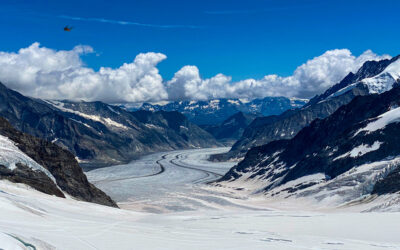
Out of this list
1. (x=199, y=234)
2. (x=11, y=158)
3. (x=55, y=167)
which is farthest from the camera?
(x=55, y=167)

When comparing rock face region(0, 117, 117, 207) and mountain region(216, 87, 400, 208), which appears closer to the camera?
rock face region(0, 117, 117, 207)

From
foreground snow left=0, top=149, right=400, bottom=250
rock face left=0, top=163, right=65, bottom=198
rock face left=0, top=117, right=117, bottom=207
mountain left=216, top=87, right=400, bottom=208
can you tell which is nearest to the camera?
foreground snow left=0, top=149, right=400, bottom=250

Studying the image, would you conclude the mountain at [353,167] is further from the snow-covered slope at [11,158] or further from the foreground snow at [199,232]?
the snow-covered slope at [11,158]

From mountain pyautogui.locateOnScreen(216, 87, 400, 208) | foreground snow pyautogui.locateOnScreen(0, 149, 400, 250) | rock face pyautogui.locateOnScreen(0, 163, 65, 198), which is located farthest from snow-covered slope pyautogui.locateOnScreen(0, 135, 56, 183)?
mountain pyautogui.locateOnScreen(216, 87, 400, 208)

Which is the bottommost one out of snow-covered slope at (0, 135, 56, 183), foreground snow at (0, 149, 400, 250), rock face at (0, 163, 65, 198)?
foreground snow at (0, 149, 400, 250)

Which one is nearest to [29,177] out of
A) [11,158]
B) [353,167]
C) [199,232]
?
[11,158]

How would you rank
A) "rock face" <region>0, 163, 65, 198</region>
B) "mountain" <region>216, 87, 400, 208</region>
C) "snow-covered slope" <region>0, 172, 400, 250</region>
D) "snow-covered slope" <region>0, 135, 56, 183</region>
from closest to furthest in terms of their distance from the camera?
"snow-covered slope" <region>0, 172, 400, 250</region>, "rock face" <region>0, 163, 65, 198</region>, "snow-covered slope" <region>0, 135, 56, 183</region>, "mountain" <region>216, 87, 400, 208</region>

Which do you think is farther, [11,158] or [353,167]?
[353,167]

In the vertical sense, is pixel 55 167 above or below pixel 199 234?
above

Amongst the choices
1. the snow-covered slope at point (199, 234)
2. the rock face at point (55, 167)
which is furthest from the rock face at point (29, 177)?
the snow-covered slope at point (199, 234)

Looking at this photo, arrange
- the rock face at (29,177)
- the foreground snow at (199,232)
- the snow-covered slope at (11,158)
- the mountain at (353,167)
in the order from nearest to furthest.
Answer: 1. the foreground snow at (199,232)
2. the rock face at (29,177)
3. the snow-covered slope at (11,158)
4. the mountain at (353,167)

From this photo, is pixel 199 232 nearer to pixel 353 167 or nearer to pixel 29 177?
pixel 29 177

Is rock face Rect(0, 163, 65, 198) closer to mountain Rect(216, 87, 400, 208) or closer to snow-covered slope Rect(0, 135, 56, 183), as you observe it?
snow-covered slope Rect(0, 135, 56, 183)
